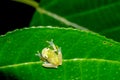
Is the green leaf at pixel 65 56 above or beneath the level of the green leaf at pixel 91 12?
beneath

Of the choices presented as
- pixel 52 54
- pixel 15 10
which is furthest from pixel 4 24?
pixel 52 54

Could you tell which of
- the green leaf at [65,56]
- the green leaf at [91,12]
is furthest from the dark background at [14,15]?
the green leaf at [65,56]

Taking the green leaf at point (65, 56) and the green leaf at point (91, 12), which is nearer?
the green leaf at point (65, 56)

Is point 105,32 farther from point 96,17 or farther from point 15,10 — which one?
point 15,10

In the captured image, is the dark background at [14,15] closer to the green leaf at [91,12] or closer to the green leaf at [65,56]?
the green leaf at [91,12]

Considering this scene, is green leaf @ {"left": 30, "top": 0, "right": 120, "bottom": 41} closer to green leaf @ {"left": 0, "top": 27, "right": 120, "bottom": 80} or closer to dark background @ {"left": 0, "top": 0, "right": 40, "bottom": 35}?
dark background @ {"left": 0, "top": 0, "right": 40, "bottom": 35}
